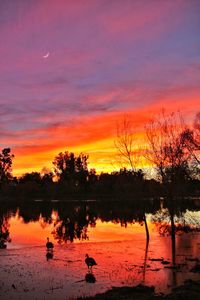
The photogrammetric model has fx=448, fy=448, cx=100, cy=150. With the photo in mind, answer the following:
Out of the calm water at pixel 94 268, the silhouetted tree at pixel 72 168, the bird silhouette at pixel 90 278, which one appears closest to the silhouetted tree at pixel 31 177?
the silhouetted tree at pixel 72 168

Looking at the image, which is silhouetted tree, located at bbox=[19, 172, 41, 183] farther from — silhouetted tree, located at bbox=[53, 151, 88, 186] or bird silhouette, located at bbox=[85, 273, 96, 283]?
bird silhouette, located at bbox=[85, 273, 96, 283]

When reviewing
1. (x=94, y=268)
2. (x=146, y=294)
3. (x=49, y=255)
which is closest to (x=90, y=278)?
(x=94, y=268)

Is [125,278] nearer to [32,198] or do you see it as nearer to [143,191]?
[143,191]

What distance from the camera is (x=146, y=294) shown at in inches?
542

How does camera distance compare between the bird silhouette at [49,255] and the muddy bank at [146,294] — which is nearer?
the muddy bank at [146,294]

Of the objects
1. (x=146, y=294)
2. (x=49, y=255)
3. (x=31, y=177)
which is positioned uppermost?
(x=31, y=177)

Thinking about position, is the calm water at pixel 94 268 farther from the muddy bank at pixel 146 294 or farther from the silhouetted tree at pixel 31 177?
the silhouetted tree at pixel 31 177

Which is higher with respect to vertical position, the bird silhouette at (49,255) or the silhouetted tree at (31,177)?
the silhouetted tree at (31,177)

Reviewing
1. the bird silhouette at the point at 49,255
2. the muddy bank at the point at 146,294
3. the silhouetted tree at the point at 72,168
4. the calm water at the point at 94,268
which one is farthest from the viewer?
the silhouetted tree at the point at 72,168

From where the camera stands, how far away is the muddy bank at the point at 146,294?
12047mm

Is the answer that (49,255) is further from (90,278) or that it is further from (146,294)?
(146,294)

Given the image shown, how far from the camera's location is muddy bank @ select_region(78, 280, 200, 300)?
1205 centimetres

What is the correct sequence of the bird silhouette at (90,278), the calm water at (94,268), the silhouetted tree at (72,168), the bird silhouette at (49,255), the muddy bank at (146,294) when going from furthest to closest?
the silhouetted tree at (72,168), the bird silhouette at (49,255), the bird silhouette at (90,278), the calm water at (94,268), the muddy bank at (146,294)

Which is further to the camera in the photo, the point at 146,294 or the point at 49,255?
the point at 49,255
